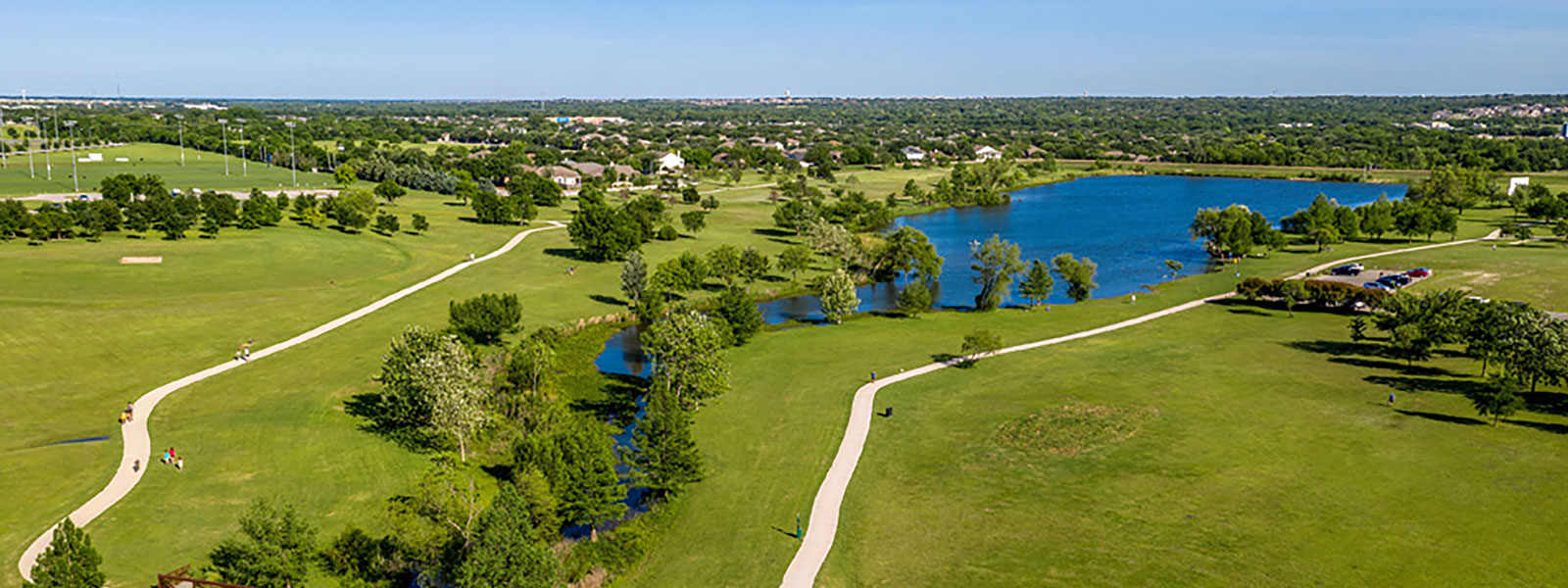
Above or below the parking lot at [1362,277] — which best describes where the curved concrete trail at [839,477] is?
below

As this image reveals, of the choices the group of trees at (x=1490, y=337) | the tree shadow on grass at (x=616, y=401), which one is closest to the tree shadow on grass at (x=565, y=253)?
the tree shadow on grass at (x=616, y=401)

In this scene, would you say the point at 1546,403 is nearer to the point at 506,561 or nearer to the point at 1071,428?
the point at 1071,428

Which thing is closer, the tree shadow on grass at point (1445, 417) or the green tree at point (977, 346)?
the tree shadow on grass at point (1445, 417)

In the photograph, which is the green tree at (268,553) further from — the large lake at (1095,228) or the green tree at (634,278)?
the green tree at (634,278)

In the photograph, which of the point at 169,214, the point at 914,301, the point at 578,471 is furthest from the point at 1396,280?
the point at 169,214

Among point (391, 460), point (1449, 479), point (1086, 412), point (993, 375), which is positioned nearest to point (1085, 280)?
point (993, 375)

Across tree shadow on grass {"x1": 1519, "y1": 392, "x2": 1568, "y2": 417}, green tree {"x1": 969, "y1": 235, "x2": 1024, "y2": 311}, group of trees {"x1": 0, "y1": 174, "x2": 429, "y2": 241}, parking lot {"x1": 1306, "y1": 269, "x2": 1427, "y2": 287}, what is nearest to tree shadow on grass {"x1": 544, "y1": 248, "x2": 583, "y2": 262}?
group of trees {"x1": 0, "y1": 174, "x2": 429, "y2": 241}

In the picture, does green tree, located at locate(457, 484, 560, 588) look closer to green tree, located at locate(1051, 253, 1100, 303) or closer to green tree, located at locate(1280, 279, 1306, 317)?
green tree, located at locate(1051, 253, 1100, 303)
